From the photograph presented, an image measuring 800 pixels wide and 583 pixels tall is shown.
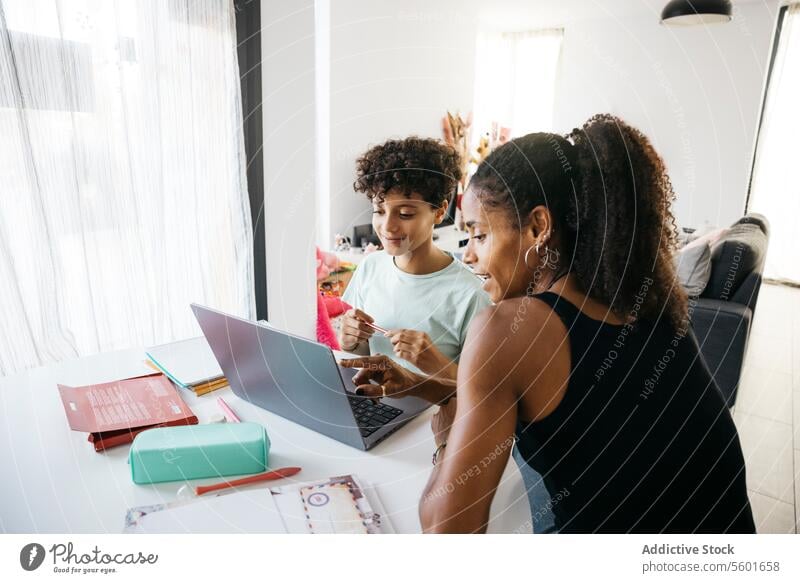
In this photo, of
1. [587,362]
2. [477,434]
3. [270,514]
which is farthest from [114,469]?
[587,362]

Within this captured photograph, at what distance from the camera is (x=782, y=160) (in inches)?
143

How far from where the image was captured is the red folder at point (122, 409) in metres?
0.70

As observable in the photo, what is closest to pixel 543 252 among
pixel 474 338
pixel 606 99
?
pixel 474 338

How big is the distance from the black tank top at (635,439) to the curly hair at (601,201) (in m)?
0.05

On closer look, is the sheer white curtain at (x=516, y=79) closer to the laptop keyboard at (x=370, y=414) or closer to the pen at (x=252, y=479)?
the laptop keyboard at (x=370, y=414)

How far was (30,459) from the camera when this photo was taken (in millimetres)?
660

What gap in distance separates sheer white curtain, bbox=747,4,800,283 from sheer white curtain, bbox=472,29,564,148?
1.45 m

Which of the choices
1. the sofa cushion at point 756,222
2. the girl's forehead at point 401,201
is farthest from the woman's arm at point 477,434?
the sofa cushion at point 756,222

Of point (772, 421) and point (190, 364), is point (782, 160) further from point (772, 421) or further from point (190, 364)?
point (190, 364)

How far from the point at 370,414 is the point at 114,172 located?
1192mm

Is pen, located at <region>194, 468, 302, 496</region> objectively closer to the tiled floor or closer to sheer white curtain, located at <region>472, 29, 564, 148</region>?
the tiled floor

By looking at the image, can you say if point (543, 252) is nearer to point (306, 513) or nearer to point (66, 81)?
point (306, 513)

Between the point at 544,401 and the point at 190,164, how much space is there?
1476 mm

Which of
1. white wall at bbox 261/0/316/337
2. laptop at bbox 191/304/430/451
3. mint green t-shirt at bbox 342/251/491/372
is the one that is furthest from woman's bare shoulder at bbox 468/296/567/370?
white wall at bbox 261/0/316/337
